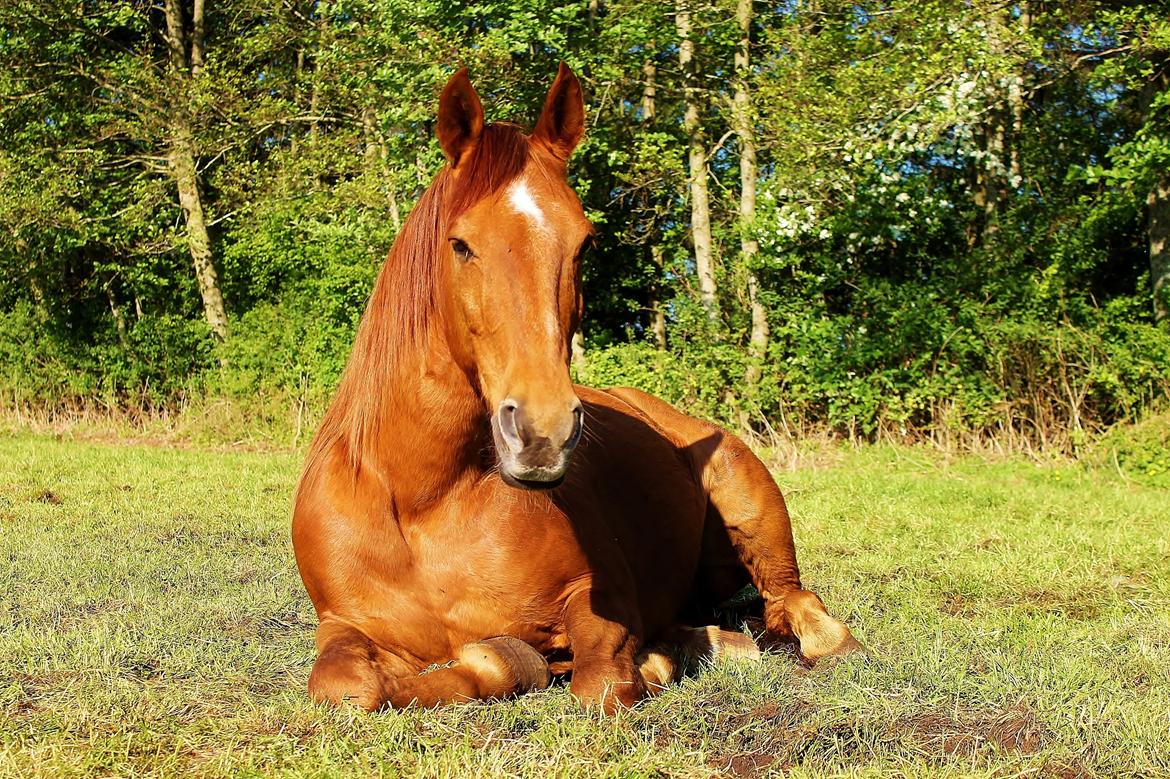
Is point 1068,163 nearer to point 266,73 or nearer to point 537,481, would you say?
point 537,481

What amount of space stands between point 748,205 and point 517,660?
423 inches

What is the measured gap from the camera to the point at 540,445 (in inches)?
93.6

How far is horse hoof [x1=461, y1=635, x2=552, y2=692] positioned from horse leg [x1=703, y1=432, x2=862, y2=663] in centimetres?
131

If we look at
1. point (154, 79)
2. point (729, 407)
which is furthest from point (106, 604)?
point (154, 79)

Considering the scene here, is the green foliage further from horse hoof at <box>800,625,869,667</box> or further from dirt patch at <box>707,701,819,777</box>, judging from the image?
dirt patch at <box>707,701,819,777</box>

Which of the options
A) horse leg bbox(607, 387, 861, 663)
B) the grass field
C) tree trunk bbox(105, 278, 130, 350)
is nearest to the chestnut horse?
the grass field

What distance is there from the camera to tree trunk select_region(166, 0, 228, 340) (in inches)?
671

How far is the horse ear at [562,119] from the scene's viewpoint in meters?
2.95

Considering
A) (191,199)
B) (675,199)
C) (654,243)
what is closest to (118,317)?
(191,199)

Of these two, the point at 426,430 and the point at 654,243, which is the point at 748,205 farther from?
the point at 426,430

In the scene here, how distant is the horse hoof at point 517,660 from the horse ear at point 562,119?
148 centimetres

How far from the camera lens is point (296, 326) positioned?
16.0m

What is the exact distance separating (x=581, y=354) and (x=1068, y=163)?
6.80 m

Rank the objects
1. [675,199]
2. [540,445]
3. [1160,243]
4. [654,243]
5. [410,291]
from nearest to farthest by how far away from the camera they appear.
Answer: [540,445] → [410,291] → [1160,243] → [675,199] → [654,243]
